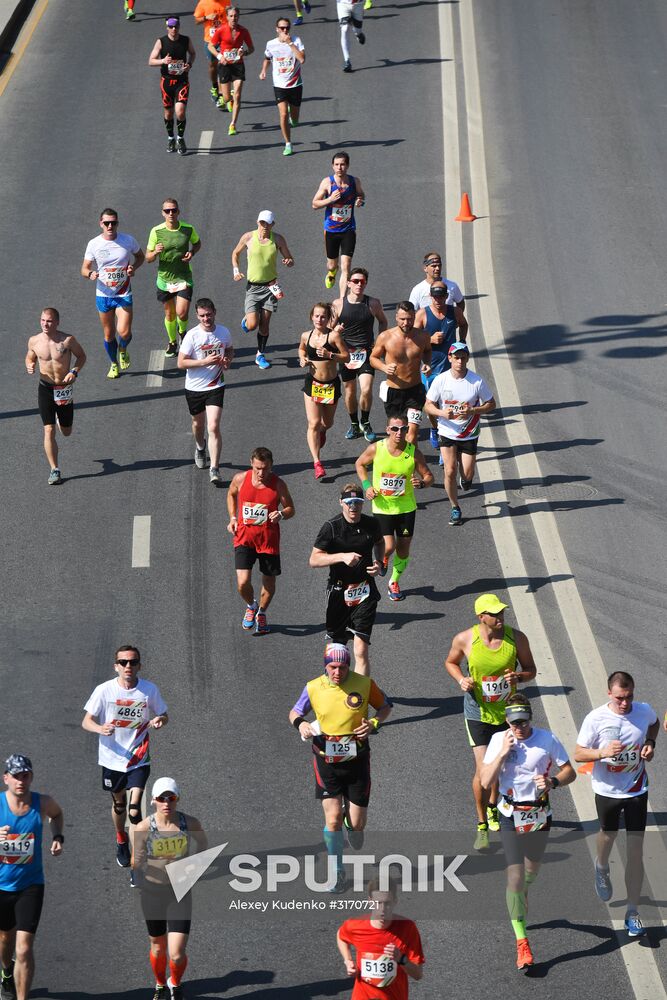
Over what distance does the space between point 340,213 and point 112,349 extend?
3.91 metres

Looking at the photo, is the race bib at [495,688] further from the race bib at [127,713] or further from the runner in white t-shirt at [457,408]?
the runner in white t-shirt at [457,408]

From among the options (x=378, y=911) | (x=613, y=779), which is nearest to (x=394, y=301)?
(x=613, y=779)

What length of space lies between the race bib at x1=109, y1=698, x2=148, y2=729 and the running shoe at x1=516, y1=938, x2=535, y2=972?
322 centimetres

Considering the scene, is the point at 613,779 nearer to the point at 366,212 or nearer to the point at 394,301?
the point at 394,301

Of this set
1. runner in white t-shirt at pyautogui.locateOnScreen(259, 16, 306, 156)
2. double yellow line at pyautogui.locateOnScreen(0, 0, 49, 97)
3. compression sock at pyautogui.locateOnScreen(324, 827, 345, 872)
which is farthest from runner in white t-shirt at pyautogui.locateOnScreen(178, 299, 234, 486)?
double yellow line at pyautogui.locateOnScreen(0, 0, 49, 97)

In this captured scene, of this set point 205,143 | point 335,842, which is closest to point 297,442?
point 335,842

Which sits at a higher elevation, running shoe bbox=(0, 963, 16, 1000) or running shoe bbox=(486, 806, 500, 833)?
running shoe bbox=(486, 806, 500, 833)

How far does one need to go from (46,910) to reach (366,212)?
15.4 meters

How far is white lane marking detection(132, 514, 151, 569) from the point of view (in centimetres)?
1619

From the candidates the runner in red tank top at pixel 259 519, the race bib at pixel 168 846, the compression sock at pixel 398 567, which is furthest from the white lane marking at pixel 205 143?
the race bib at pixel 168 846

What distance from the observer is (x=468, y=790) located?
12.7m

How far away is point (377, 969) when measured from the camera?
9367mm

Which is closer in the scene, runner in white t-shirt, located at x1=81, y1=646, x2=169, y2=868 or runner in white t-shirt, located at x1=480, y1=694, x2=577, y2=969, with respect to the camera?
runner in white t-shirt, located at x1=480, y1=694, x2=577, y2=969

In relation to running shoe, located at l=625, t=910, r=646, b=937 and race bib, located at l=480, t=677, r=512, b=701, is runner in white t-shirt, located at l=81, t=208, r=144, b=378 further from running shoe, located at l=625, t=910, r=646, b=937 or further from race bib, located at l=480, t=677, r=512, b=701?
running shoe, located at l=625, t=910, r=646, b=937
